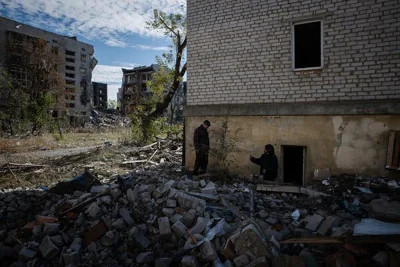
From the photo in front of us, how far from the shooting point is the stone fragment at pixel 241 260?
9.57 ft

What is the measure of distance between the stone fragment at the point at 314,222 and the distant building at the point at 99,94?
6805 centimetres

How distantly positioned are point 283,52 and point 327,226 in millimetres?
4682

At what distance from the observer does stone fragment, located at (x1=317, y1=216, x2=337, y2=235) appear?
3422 mm

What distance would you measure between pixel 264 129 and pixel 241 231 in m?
4.10

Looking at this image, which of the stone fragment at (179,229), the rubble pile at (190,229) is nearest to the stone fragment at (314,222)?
the rubble pile at (190,229)

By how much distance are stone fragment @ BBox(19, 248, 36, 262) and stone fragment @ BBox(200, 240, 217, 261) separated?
2.45 metres

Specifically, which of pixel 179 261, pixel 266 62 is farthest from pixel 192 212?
pixel 266 62

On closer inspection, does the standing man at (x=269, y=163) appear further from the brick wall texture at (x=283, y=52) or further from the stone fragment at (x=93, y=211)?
the stone fragment at (x=93, y=211)

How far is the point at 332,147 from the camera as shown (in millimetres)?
5934

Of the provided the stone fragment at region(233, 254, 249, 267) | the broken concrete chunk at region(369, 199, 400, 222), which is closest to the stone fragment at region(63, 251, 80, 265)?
the stone fragment at region(233, 254, 249, 267)

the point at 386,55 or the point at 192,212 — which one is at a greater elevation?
the point at 386,55

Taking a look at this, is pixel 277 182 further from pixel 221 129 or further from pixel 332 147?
pixel 221 129

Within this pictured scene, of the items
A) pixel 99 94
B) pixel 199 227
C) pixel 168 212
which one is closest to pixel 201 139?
pixel 168 212

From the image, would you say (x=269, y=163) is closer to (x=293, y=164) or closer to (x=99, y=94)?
(x=293, y=164)
